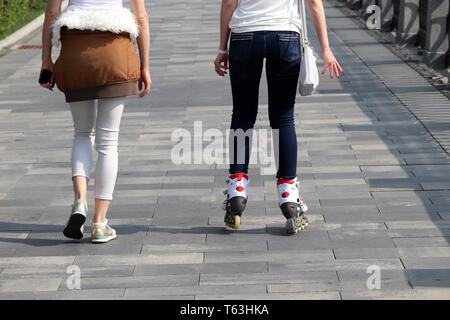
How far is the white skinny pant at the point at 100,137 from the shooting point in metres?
4.71

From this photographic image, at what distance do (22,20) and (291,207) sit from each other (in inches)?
604

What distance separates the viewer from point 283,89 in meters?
4.86

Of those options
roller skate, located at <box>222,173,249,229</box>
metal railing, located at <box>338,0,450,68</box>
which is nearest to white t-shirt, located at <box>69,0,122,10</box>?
roller skate, located at <box>222,173,249,229</box>

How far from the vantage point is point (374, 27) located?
51.4ft

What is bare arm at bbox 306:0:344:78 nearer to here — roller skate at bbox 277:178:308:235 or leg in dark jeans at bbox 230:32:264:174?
leg in dark jeans at bbox 230:32:264:174

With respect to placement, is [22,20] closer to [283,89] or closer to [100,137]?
[100,137]

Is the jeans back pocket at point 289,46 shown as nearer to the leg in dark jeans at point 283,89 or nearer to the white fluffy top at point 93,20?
the leg in dark jeans at point 283,89

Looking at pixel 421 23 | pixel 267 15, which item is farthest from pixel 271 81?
pixel 421 23

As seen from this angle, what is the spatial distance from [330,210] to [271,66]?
1044 millimetres

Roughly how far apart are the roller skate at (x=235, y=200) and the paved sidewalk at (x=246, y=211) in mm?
95

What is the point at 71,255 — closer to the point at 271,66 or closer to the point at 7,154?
the point at 271,66

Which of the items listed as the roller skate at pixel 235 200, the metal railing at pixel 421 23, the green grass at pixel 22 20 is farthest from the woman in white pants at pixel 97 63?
the green grass at pixel 22 20
